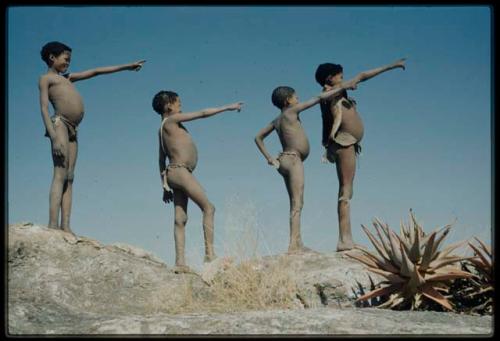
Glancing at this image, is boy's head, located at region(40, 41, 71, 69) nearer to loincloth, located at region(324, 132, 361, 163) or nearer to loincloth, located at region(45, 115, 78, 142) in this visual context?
loincloth, located at region(45, 115, 78, 142)

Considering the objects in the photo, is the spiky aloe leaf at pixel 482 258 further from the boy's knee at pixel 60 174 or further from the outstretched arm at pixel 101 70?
the outstretched arm at pixel 101 70

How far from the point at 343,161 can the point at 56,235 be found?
3865 millimetres

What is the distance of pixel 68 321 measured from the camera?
4664 mm

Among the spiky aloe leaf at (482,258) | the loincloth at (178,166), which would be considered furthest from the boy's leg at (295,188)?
the spiky aloe leaf at (482,258)

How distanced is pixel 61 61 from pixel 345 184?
409 centimetres

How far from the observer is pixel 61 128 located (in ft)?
26.8

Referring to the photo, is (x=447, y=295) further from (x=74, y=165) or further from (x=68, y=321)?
(x=74, y=165)

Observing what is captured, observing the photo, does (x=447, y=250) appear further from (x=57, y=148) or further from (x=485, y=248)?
(x=57, y=148)

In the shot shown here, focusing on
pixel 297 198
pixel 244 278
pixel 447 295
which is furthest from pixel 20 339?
pixel 297 198

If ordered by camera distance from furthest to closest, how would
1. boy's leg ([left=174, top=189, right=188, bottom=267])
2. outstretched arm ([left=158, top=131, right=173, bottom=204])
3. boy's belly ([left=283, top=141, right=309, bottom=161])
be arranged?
boy's belly ([left=283, top=141, right=309, bottom=161]), outstretched arm ([left=158, top=131, right=173, bottom=204]), boy's leg ([left=174, top=189, right=188, bottom=267])

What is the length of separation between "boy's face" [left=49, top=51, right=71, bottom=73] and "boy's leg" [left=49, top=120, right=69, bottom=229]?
78cm

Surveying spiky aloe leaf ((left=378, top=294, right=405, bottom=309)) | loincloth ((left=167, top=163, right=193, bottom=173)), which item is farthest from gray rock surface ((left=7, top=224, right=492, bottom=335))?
loincloth ((left=167, top=163, right=193, bottom=173))

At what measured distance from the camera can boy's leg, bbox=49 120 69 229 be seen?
8.02 metres

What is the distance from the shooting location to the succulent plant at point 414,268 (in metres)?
5.38
